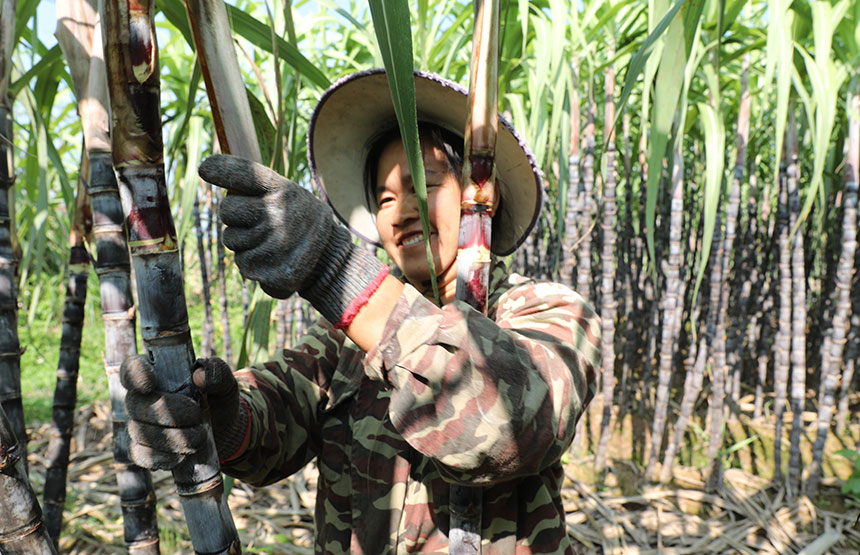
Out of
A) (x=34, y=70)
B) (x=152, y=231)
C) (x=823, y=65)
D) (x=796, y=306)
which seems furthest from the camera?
(x=796, y=306)

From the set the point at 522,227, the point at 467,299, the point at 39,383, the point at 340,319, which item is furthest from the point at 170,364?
the point at 39,383

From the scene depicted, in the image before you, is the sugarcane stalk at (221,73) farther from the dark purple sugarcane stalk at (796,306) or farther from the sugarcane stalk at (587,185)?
the dark purple sugarcane stalk at (796,306)

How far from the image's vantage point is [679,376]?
3039 mm

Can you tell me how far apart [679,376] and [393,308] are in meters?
2.91

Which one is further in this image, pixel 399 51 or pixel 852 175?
pixel 852 175

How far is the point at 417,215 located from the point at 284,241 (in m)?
0.30

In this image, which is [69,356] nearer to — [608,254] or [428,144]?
[428,144]

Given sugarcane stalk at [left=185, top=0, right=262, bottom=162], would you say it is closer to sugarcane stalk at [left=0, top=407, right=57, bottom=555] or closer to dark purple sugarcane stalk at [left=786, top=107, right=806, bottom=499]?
sugarcane stalk at [left=0, top=407, right=57, bottom=555]

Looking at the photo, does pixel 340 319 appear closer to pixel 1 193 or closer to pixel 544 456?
pixel 544 456

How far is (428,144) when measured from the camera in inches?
30.4

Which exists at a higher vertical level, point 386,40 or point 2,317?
point 386,40

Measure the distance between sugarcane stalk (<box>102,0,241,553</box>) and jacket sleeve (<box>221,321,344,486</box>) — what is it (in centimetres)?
25

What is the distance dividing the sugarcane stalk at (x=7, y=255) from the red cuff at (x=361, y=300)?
0.58 metres

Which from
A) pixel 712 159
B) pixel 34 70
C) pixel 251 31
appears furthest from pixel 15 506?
pixel 712 159
